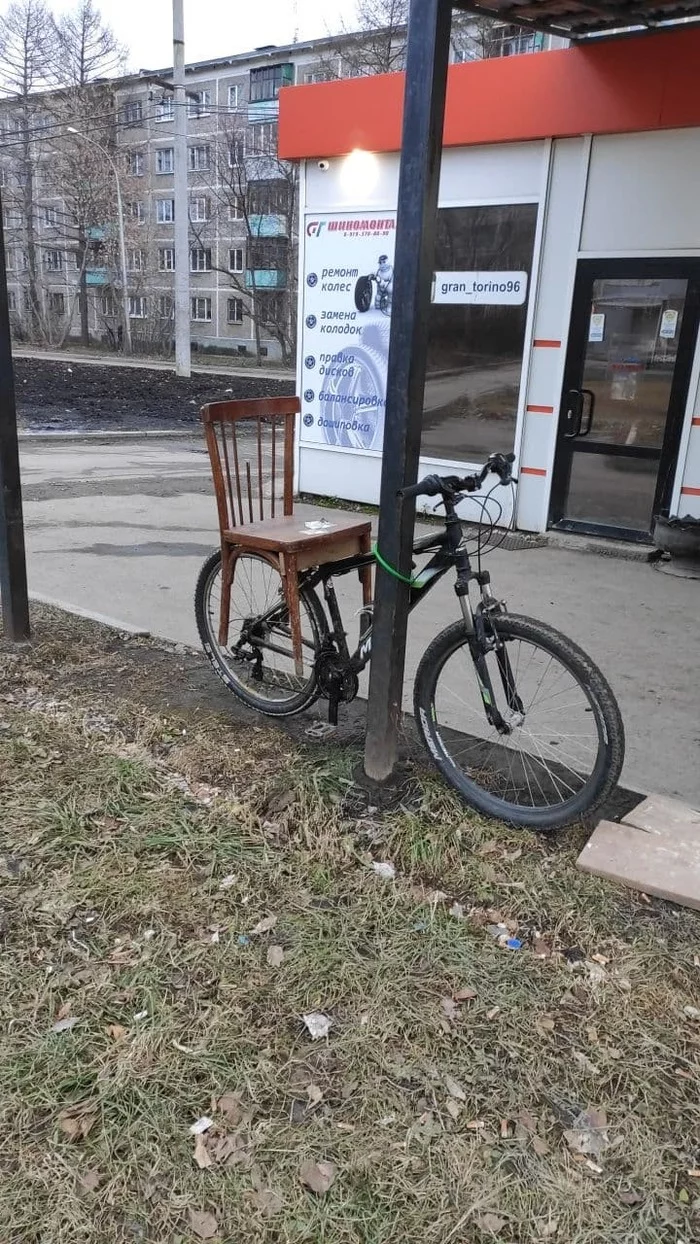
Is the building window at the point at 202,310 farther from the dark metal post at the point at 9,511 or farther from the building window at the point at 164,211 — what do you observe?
the dark metal post at the point at 9,511

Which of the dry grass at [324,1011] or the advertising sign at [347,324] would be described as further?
the advertising sign at [347,324]

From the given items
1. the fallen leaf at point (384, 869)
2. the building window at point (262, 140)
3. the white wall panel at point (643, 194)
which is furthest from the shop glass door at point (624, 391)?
the building window at point (262, 140)

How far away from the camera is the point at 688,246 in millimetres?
6438

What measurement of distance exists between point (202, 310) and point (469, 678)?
54.0m

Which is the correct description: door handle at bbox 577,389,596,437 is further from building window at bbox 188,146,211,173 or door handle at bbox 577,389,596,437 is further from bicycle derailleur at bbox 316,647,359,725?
building window at bbox 188,146,211,173

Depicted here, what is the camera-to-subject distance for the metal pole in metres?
25.4

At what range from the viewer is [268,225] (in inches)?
1794

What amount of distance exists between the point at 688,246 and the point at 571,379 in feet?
4.08

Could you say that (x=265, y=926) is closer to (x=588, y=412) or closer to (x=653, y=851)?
(x=653, y=851)

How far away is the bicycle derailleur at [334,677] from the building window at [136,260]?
1876 inches

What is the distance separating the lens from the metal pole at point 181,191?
83.5 feet

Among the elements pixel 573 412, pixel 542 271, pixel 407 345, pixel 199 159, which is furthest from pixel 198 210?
pixel 407 345

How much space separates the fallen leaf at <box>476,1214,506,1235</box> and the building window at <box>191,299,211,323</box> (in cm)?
5540

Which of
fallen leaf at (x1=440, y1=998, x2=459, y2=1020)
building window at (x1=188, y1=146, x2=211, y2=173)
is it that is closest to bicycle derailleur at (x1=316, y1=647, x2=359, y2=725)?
fallen leaf at (x1=440, y1=998, x2=459, y2=1020)
